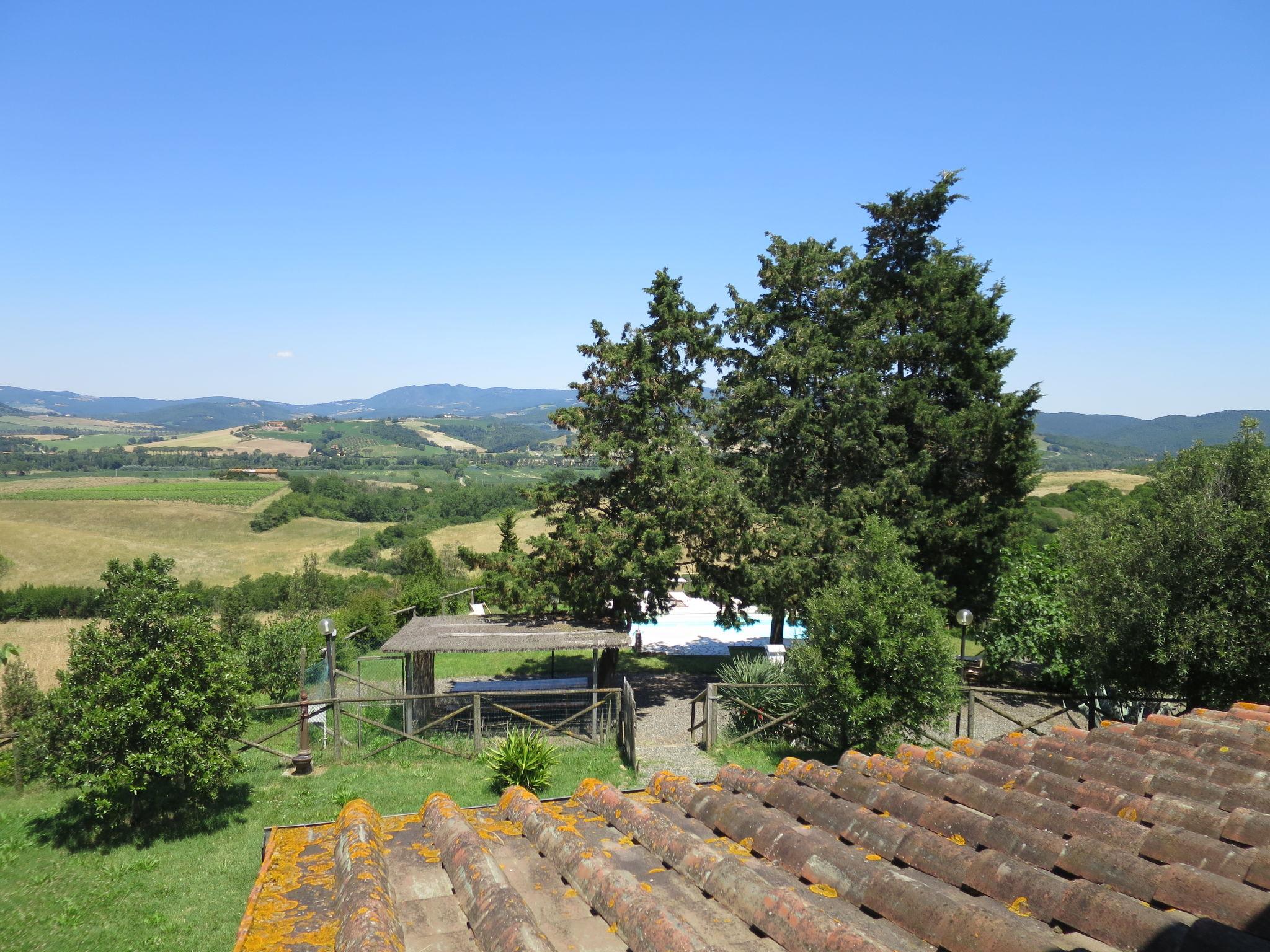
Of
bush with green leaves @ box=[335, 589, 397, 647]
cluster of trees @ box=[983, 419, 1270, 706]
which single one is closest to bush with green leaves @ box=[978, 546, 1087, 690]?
cluster of trees @ box=[983, 419, 1270, 706]

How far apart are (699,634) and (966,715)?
Answer: 12.2m

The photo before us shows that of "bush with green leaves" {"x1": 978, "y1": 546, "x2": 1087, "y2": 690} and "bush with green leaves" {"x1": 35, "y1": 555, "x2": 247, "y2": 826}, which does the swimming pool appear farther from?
"bush with green leaves" {"x1": 35, "y1": 555, "x2": 247, "y2": 826}

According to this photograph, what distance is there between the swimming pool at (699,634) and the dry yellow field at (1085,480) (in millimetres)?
57375

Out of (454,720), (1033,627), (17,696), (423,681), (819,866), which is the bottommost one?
(454,720)

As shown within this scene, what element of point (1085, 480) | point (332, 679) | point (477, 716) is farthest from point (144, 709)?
point (1085, 480)

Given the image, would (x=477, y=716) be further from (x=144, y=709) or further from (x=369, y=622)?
(x=369, y=622)

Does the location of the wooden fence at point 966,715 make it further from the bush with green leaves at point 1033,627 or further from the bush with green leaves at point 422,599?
the bush with green leaves at point 422,599

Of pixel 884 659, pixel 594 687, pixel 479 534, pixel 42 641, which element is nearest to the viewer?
pixel 884 659

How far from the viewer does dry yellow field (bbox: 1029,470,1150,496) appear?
80.4m

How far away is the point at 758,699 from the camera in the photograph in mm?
15898

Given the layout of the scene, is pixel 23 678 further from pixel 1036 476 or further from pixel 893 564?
pixel 1036 476

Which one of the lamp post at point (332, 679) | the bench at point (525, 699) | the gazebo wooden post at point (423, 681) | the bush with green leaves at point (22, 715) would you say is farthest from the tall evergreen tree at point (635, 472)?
the bush with green leaves at point (22, 715)

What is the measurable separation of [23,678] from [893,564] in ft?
54.5

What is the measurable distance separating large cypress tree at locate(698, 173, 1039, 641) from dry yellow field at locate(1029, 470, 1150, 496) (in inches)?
2340
